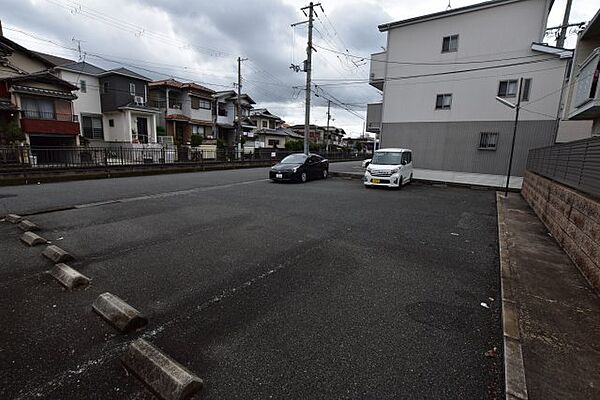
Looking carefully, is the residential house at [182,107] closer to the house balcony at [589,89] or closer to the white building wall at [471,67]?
the white building wall at [471,67]

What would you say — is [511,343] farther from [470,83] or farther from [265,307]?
[470,83]

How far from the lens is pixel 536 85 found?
13.0 meters

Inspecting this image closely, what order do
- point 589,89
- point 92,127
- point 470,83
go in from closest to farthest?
point 589,89 → point 470,83 → point 92,127

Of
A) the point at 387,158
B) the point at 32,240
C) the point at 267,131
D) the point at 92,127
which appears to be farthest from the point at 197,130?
the point at 32,240

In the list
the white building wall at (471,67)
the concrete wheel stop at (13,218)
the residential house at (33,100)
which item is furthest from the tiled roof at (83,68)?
the white building wall at (471,67)

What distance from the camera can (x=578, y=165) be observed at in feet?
17.1

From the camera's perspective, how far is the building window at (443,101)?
14.8 m

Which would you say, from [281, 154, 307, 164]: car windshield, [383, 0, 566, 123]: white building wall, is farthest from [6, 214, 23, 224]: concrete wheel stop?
[383, 0, 566, 123]: white building wall

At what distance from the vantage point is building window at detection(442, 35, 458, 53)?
14.5 metres

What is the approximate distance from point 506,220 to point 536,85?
393 inches

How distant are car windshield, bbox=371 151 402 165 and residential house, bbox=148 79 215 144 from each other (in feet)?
68.2

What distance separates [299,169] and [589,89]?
33.5ft

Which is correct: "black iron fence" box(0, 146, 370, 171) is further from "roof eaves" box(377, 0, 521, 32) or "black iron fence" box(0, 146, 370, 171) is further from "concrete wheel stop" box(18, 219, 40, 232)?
"roof eaves" box(377, 0, 521, 32)

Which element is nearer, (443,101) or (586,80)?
(586,80)
